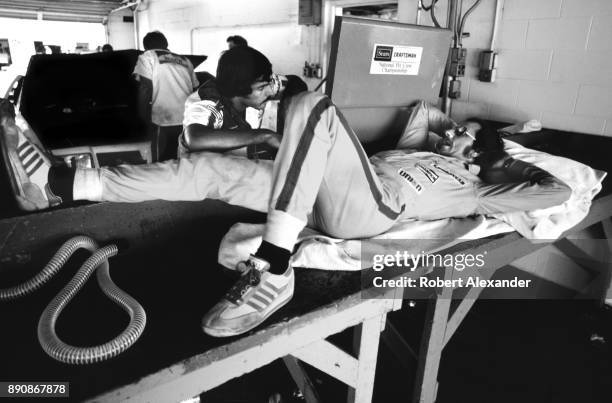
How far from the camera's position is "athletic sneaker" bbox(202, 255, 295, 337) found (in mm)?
1107

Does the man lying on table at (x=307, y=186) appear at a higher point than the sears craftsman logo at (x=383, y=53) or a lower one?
lower

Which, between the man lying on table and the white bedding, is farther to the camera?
the white bedding

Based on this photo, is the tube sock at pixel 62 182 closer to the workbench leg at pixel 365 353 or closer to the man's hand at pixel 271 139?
the man's hand at pixel 271 139

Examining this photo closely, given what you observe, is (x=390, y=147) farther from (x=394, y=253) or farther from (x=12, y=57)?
(x=12, y=57)

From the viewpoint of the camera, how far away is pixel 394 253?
1525 mm

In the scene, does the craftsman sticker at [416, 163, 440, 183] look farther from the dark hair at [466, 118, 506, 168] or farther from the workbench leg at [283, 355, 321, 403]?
the workbench leg at [283, 355, 321, 403]

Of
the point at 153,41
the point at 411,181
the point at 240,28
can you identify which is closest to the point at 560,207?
the point at 411,181

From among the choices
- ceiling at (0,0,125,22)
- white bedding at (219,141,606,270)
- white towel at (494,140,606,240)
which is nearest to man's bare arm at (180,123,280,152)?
white bedding at (219,141,606,270)

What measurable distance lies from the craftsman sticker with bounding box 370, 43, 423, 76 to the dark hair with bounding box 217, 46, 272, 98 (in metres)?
0.64

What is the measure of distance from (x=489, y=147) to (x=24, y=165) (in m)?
2.03

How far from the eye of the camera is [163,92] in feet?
11.9

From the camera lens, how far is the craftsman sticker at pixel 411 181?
170 cm

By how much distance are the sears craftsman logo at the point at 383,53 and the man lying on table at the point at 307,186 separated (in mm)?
567

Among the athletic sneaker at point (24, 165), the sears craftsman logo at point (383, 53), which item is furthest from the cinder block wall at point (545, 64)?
the athletic sneaker at point (24, 165)
